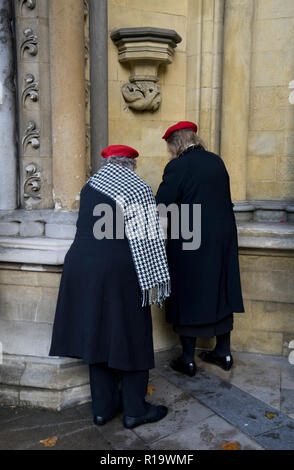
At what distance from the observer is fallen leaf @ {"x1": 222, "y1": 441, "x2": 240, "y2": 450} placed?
94.5 inches

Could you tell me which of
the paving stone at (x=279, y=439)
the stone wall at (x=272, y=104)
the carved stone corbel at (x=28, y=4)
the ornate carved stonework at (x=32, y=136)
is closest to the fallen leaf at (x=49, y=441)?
the paving stone at (x=279, y=439)

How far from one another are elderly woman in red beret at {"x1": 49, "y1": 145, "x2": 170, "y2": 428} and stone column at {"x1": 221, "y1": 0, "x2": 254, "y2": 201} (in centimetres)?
160

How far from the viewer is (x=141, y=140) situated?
13.2 feet

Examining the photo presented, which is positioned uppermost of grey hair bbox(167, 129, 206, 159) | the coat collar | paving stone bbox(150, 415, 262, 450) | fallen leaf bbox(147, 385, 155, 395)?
grey hair bbox(167, 129, 206, 159)

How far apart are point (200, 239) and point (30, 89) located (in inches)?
60.1

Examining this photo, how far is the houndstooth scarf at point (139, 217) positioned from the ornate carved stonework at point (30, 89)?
3.09ft

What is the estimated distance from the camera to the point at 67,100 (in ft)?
9.87

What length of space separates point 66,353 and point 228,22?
116 inches

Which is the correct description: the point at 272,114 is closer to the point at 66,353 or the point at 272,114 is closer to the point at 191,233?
the point at 191,233

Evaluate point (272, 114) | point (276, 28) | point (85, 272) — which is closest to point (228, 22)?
point (276, 28)

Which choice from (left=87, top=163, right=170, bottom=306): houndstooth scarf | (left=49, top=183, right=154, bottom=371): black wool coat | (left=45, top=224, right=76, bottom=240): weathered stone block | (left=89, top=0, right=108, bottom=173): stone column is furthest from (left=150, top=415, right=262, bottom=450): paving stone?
(left=89, top=0, right=108, bottom=173): stone column

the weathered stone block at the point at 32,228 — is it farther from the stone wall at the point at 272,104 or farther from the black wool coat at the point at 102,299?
the stone wall at the point at 272,104

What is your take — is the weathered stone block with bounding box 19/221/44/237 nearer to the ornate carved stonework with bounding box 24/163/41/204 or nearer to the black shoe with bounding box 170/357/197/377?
the ornate carved stonework with bounding box 24/163/41/204

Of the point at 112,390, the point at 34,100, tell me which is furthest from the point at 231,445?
the point at 34,100
